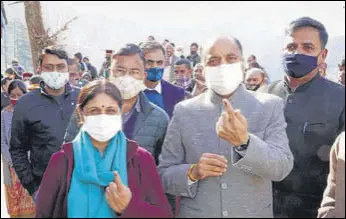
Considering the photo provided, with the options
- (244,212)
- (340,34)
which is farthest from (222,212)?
(340,34)

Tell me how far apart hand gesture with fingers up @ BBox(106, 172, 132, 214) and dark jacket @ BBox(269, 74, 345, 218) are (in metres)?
1.15

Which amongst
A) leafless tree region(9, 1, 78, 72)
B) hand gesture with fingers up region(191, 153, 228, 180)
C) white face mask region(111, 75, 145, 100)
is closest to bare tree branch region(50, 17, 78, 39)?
leafless tree region(9, 1, 78, 72)

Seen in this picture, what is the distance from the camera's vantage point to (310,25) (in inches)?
113

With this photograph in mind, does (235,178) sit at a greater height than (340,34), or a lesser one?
lesser

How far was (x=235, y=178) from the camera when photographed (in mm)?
2297

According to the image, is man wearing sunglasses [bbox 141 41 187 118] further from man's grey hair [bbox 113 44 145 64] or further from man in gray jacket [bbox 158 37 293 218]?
man in gray jacket [bbox 158 37 293 218]

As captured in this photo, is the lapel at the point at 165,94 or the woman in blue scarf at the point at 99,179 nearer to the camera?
the woman in blue scarf at the point at 99,179

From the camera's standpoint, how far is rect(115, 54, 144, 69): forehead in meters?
3.01

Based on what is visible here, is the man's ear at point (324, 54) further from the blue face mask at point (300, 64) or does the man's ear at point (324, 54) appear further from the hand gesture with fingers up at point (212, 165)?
the hand gesture with fingers up at point (212, 165)

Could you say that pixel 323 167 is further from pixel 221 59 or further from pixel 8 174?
pixel 8 174

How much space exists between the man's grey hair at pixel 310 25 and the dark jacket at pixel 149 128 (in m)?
0.95

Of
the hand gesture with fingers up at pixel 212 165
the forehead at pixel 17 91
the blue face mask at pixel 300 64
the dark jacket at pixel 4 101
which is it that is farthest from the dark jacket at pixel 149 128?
the dark jacket at pixel 4 101

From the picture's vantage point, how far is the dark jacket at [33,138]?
139 inches

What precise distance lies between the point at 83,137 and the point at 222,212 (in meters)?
0.75
